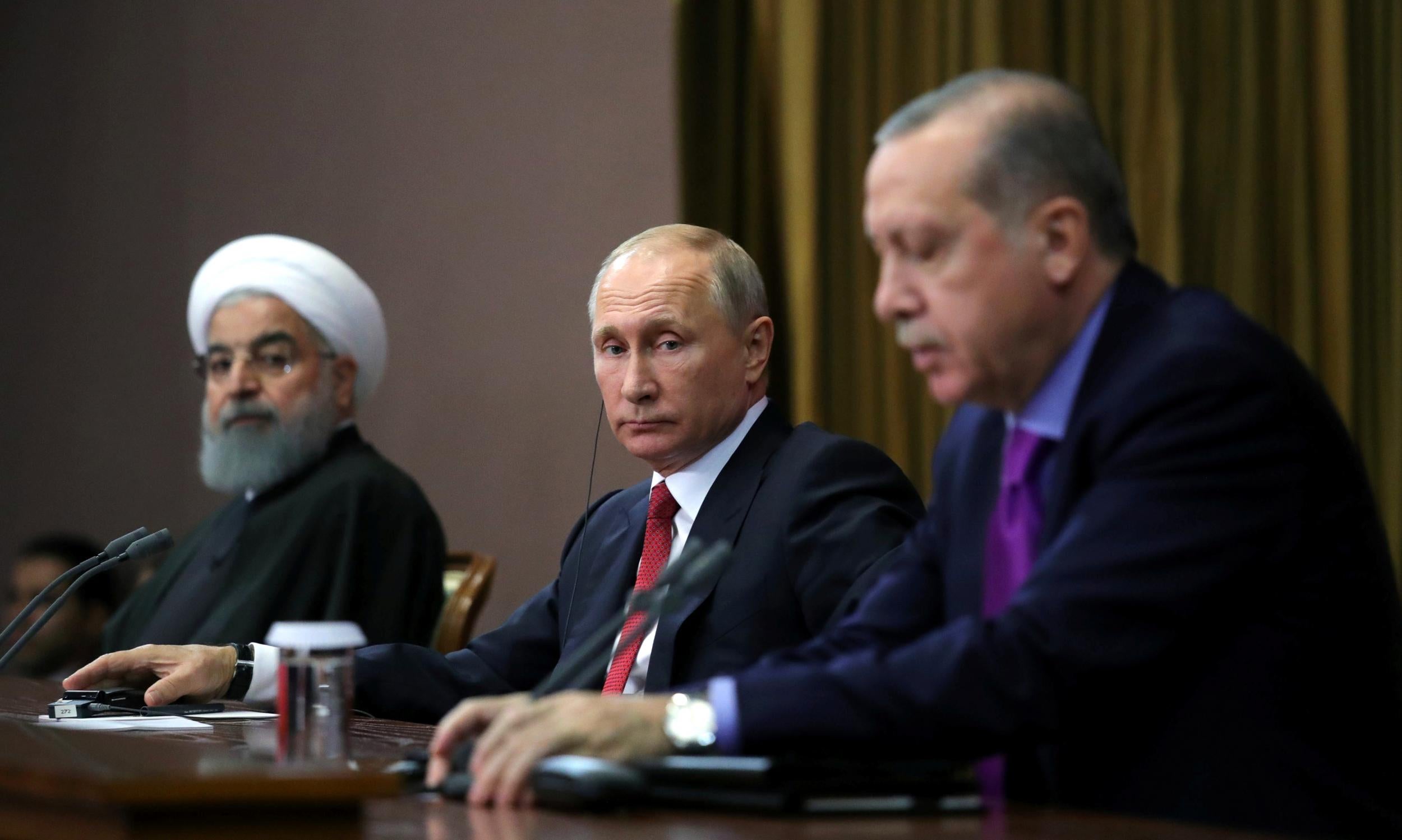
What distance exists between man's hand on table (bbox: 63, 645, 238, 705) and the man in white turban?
995 mm

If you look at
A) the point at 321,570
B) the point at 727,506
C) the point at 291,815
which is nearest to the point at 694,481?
the point at 727,506

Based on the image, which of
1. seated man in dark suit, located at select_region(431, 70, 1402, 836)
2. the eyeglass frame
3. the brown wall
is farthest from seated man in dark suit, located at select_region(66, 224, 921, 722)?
the brown wall

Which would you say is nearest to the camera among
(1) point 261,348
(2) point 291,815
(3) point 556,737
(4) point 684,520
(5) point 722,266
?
(2) point 291,815

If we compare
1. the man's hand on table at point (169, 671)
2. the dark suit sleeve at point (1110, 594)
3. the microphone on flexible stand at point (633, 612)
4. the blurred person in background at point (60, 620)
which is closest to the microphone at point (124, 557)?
the man's hand on table at point (169, 671)

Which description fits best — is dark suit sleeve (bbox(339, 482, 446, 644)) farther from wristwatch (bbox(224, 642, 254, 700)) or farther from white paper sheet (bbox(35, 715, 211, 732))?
white paper sheet (bbox(35, 715, 211, 732))

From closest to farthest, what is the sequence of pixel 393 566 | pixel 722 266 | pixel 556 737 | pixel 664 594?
pixel 556 737, pixel 664 594, pixel 722 266, pixel 393 566

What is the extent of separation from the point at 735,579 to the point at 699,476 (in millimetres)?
287

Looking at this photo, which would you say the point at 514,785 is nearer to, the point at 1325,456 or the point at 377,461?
the point at 1325,456

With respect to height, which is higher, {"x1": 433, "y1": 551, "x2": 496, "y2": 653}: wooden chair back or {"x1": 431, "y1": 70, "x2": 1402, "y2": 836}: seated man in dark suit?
{"x1": 431, "y1": 70, "x2": 1402, "y2": 836}: seated man in dark suit

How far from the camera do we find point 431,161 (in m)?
5.58

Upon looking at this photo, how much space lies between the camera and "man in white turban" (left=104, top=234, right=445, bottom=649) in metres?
3.95

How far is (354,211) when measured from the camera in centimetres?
574

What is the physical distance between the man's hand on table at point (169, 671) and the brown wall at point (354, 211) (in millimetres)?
2122

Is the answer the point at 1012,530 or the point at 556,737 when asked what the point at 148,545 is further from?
the point at 1012,530
